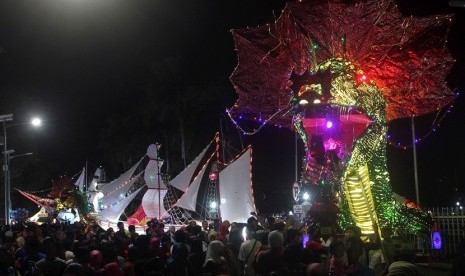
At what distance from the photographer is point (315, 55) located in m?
12.9

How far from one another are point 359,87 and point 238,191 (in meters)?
10.5

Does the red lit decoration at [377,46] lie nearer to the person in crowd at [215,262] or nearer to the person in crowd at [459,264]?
the person in crowd at [215,262]

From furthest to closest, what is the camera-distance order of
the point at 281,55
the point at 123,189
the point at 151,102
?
the point at 151,102
the point at 123,189
the point at 281,55

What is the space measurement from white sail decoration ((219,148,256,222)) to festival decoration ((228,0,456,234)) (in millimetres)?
8384

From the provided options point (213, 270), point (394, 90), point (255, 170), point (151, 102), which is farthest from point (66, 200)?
point (213, 270)

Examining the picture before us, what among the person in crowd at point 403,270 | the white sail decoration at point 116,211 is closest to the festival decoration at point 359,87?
the person in crowd at point 403,270

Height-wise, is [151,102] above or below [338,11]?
above

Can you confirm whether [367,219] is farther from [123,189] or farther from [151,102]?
[151,102]

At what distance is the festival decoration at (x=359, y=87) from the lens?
11859 millimetres

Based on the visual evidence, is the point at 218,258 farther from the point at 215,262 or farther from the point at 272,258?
the point at 272,258

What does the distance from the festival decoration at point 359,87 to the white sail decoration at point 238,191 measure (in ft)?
27.5

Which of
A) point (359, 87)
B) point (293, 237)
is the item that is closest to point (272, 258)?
point (293, 237)

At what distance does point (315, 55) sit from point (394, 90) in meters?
2.15

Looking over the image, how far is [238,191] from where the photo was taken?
71.8ft
